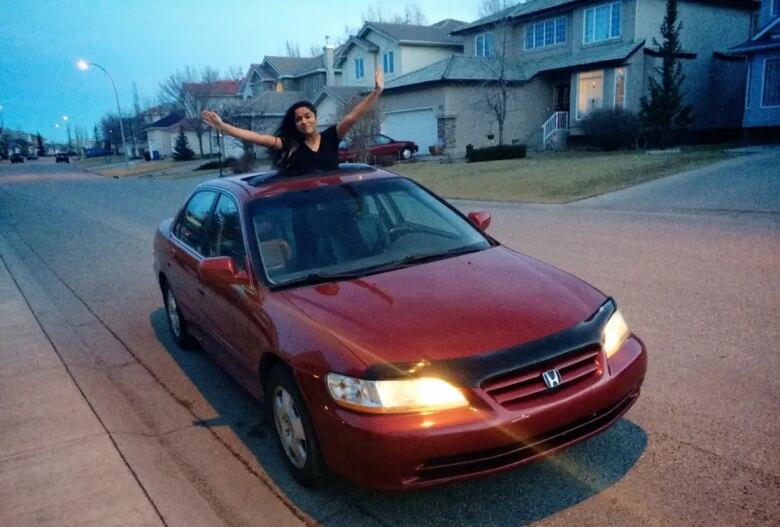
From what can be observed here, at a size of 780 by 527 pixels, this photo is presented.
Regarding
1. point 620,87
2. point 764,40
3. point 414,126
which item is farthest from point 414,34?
point 764,40

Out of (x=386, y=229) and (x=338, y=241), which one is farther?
(x=386, y=229)

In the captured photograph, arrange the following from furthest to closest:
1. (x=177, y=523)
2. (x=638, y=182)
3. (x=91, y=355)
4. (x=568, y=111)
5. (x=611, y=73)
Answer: (x=568, y=111) → (x=611, y=73) → (x=638, y=182) → (x=91, y=355) → (x=177, y=523)

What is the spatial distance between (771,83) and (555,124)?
30.9ft

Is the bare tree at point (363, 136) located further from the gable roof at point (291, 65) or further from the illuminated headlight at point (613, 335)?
the gable roof at point (291, 65)

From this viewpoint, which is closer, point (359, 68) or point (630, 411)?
point (630, 411)

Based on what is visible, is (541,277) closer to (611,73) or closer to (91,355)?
(91,355)

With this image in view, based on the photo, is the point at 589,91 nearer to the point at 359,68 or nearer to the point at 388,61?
the point at 388,61

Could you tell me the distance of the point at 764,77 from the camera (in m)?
24.8

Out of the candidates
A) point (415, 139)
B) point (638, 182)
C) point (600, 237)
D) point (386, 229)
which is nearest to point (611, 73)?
point (415, 139)

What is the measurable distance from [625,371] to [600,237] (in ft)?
22.4

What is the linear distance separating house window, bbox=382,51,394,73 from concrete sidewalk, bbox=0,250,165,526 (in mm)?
39036

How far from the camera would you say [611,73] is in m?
28.3

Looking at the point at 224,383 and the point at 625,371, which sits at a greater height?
the point at 625,371

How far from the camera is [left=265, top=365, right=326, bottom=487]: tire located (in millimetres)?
2920
